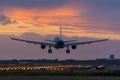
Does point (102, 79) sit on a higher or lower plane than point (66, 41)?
lower

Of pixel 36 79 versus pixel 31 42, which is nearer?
pixel 36 79

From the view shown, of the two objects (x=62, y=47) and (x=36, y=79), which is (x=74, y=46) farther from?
(x=36, y=79)

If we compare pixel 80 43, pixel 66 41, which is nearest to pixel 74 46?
pixel 66 41

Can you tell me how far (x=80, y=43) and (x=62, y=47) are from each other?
1217 cm

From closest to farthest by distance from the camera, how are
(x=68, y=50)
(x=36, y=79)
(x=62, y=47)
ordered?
(x=36, y=79) < (x=68, y=50) < (x=62, y=47)

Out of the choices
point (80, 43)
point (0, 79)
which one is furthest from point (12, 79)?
point (80, 43)

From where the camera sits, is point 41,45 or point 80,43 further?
point 80,43

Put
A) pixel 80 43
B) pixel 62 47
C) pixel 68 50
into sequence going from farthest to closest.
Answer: pixel 80 43 → pixel 62 47 → pixel 68 50

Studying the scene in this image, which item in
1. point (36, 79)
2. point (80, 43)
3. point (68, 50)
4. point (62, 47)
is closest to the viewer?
point (36, 79)

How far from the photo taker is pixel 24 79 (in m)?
99.1

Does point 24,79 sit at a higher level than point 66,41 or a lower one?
lower

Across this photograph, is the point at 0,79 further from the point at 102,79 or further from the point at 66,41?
the point at 66,41

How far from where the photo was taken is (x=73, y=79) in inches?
3915

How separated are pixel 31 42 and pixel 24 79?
6065 centimetres
